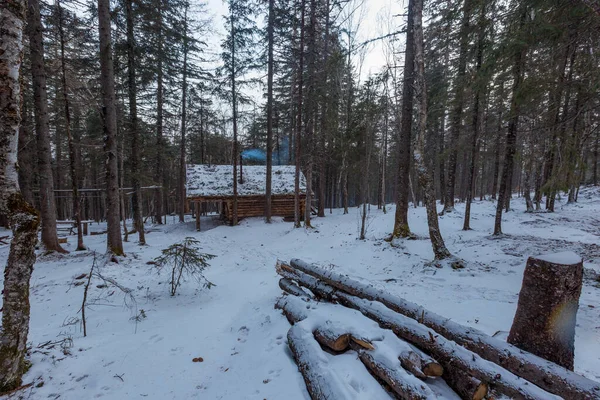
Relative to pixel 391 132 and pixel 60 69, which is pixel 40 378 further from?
pixel 391 132

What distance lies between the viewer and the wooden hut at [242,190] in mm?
17750

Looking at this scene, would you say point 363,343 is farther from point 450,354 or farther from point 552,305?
point 552,305

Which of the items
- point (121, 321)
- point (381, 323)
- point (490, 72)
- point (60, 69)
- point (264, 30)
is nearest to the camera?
point (381, 323)

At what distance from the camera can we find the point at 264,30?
15.9 m

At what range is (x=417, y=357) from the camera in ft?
8.71

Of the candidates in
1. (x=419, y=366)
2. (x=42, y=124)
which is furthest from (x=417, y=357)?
(x=42, y=124)

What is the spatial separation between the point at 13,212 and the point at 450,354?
17.2ft

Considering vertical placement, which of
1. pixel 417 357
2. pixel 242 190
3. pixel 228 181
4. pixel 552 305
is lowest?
pixel 417 357

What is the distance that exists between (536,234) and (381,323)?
10631 millimetres

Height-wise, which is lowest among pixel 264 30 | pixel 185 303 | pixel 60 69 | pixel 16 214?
pixel 185 303

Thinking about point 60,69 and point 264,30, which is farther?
point 264,30

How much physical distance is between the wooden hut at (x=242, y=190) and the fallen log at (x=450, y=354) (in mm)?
15352

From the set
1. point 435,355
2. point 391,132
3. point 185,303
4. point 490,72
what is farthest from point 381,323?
point 391,132

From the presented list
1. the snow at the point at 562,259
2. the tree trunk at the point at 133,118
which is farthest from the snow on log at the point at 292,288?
the tree trunk at the point at 133,118
